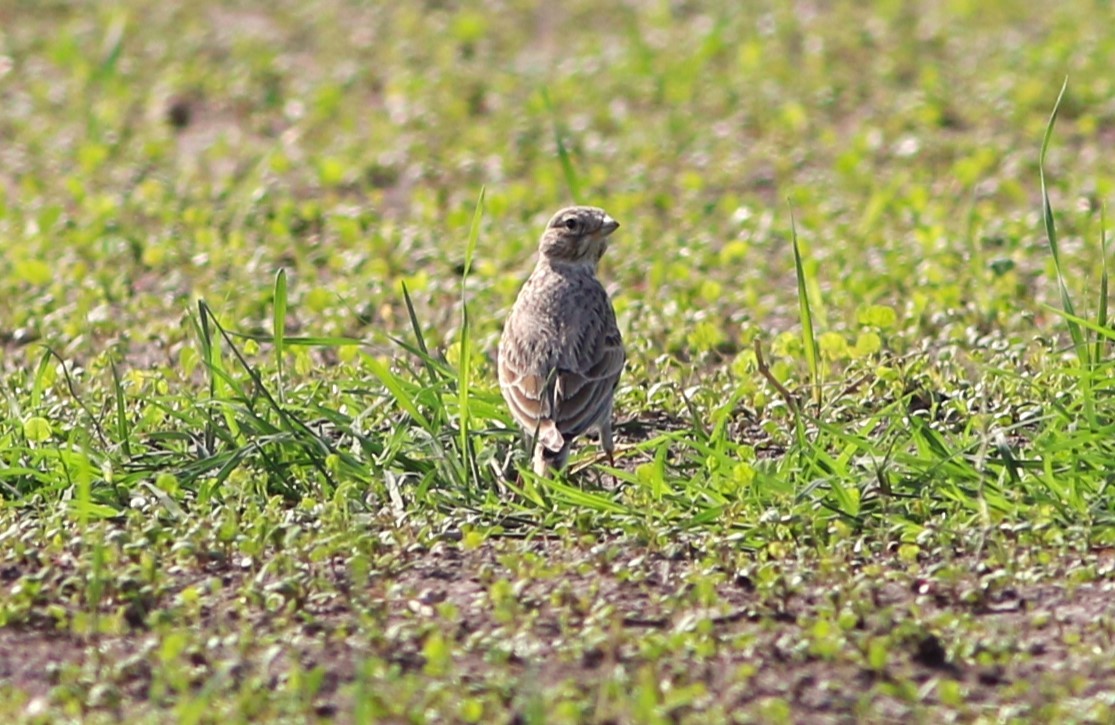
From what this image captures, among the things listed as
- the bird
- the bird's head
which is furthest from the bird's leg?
the bird's head

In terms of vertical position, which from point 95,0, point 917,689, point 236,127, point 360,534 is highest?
point 95,0

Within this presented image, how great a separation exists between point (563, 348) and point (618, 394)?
58 cm

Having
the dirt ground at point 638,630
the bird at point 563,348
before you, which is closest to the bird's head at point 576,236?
the bird at point 563,348

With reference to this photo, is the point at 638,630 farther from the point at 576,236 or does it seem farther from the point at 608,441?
the point at 576,236

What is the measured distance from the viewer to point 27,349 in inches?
341

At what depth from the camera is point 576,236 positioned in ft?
26.2

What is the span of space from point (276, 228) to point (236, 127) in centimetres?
258

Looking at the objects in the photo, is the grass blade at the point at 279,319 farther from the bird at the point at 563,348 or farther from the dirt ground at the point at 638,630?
the dirt ground at the point at 638,630

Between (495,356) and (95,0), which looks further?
(95,0)

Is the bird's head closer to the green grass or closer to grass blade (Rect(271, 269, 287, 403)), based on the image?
the green grass

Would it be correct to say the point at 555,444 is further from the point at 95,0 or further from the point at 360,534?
the point at 95,0

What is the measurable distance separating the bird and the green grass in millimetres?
172

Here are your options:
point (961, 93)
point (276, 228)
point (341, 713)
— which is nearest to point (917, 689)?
point (341, 713)

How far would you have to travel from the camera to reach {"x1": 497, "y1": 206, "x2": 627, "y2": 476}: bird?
270 inches
